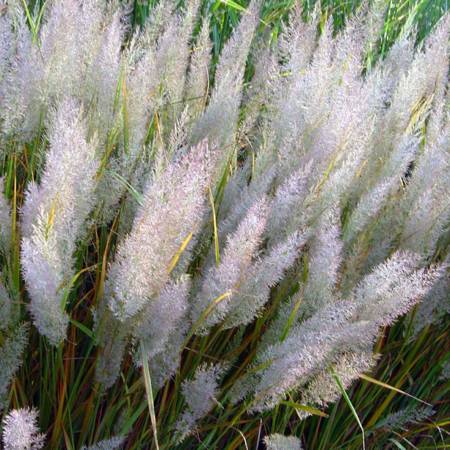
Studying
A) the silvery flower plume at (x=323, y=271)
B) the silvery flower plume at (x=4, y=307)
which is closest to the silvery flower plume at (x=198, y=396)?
the silvery flower plume at (x=323, y=271)

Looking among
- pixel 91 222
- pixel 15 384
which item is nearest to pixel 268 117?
pixel 91 222

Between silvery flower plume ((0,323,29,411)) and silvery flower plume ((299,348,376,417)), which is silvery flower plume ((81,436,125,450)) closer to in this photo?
silvery flower plume ((0,323,29,411))

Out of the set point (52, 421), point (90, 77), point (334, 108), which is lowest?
point (52, 421)

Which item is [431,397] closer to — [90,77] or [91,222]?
[91,222]

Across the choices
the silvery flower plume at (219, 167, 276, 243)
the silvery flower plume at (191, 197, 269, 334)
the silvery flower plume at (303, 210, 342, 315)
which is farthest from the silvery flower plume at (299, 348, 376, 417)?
the silvery flower plume at (219, 167, 276, 243)

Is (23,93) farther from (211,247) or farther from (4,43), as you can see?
(211,247)

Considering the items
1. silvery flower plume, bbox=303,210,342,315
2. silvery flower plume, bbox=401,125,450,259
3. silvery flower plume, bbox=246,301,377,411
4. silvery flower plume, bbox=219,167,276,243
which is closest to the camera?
silvery flower plume, bbox=246,301,377,411
